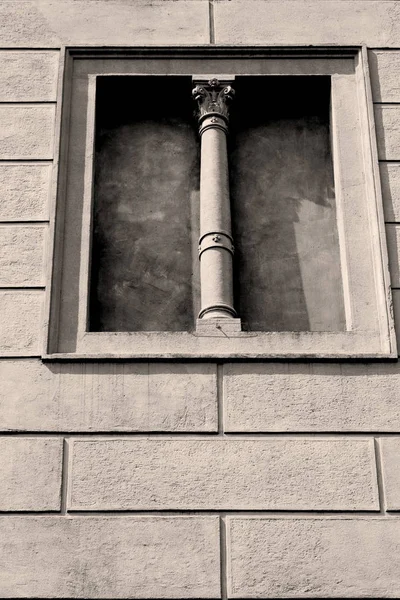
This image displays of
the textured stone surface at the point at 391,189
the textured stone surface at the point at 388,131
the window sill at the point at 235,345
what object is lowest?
the window sill at the point at 235,345

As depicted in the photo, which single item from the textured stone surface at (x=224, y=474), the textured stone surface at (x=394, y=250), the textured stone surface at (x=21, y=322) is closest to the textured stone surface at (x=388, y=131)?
the textured stone surface at (x=394, y=250)

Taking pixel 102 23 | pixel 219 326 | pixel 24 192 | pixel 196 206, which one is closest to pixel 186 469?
pixel 219 326

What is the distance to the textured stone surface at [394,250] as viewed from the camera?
11016mm

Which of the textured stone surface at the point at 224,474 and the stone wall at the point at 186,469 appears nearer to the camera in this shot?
the stone wall at the point at 186,469

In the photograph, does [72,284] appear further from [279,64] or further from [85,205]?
[279,64]

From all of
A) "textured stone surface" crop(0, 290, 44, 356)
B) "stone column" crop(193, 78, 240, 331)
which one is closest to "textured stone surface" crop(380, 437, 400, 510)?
"stone column" crop(193, 78, 240, 331)

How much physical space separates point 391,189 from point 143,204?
7.89ft

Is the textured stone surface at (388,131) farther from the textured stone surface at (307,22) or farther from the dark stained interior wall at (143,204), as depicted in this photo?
the dark stained interior wall at (143,204)

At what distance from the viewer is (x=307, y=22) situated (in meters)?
12.5

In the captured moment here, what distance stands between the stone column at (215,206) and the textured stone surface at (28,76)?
1.43 m

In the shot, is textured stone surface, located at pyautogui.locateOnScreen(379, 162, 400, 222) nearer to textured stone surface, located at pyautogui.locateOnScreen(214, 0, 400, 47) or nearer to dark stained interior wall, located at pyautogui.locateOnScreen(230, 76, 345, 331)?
dark stained interior wall, located at pyautogui.locateOnScreen(230, 76, 345, 331)

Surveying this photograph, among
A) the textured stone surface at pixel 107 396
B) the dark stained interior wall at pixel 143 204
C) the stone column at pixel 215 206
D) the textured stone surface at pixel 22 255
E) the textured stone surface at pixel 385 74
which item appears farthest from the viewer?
the textured stone surface at pixel 385 74

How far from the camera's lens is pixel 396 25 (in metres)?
12.5

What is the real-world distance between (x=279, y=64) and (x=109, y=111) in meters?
1.79
